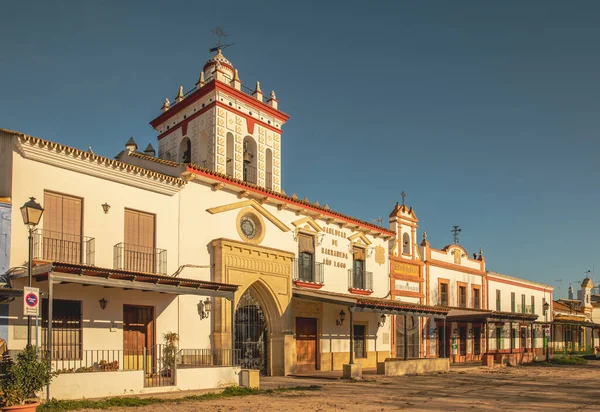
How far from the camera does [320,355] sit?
937 inches

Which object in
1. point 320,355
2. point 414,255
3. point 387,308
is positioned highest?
point 414,255

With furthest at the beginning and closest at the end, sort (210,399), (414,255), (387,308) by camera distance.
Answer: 1. (414,255)
2. (387,308)
3. (210,399)

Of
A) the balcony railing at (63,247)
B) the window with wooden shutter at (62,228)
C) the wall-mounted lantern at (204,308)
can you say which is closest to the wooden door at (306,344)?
the wall-mounted lantern at (204,308)

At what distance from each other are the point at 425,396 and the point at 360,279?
10824mm

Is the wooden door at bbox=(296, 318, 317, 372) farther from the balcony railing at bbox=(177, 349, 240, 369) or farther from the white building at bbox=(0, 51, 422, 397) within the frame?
the balcony railing at bbox=(177, 349, 240, 369)

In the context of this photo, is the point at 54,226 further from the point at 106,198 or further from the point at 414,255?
the point at 414,255

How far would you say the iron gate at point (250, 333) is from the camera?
68.1 feet

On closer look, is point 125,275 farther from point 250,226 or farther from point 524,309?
point 524,309

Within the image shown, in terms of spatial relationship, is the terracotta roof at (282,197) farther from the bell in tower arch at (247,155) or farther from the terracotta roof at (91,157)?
the bell in tower arch at (247,155)

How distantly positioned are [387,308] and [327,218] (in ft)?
14.3

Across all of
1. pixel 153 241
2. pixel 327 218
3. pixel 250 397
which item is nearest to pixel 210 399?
pixel 250 397

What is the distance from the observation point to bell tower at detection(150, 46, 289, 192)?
2377cm

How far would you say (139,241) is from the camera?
57.4ft

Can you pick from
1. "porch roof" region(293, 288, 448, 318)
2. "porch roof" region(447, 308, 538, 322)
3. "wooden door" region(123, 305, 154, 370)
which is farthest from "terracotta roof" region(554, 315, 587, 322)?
"wooden door" region(123, 305, 154, 370)
